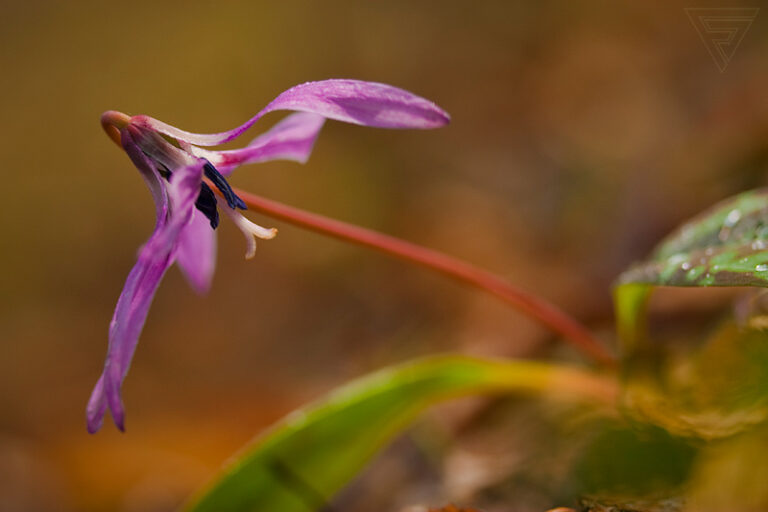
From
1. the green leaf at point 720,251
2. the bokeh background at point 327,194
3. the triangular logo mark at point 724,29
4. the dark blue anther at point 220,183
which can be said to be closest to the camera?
the green leaf at point 720,251

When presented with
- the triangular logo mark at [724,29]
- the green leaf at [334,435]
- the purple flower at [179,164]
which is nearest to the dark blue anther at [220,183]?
the purple flower at [179,164]

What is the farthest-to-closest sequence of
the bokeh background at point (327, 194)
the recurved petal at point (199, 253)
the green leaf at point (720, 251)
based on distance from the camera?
the bokeh background at point (327, 194), the recurved petal at point (199, 253), the green leaf at point (720, 251)

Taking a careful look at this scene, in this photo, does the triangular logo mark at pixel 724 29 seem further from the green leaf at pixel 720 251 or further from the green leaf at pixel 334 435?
the green leaf at pixel 334 435

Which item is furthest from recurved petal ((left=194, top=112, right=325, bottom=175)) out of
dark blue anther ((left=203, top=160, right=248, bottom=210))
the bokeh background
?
the bokeh background

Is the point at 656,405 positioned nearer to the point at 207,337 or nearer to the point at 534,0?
the point at 207,337

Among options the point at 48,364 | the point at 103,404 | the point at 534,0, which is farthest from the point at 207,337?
the point at 534,0

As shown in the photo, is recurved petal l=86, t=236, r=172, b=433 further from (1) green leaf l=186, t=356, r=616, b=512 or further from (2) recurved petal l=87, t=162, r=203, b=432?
(1) green leaf l=186, t=356, r=616, b=512
